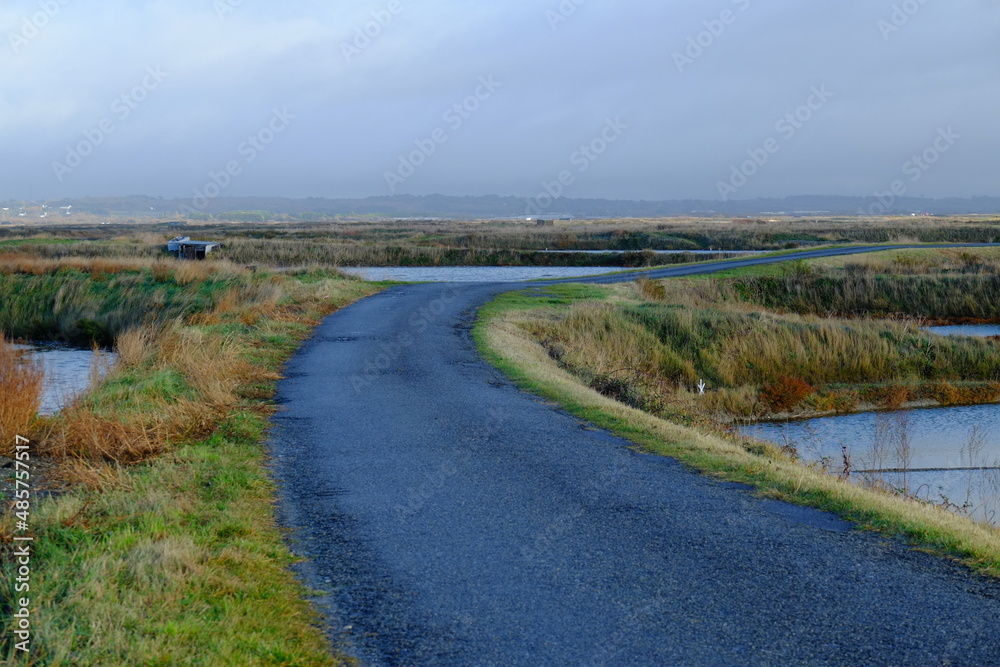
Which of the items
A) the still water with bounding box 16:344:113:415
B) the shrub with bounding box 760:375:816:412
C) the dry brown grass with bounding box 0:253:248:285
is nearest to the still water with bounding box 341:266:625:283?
the dry brown grass with bounding box 0:253:248:285

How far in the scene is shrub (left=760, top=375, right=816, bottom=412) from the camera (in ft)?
74.6

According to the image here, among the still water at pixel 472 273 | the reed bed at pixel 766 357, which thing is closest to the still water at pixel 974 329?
the reed bed at pixel 766 357

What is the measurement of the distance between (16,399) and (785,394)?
1886cm

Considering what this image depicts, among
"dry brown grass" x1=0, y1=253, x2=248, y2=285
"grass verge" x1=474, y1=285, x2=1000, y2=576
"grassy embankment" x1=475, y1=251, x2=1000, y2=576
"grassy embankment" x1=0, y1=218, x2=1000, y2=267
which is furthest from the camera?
"grassy embankment" x1=0, y1=218, x2=1000, y2=267

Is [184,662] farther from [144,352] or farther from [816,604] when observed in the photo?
[144,352]

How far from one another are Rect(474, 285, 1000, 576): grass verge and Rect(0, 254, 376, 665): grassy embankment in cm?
488

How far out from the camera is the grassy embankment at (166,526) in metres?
5.13

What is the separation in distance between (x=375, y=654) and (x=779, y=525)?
13.7 feet

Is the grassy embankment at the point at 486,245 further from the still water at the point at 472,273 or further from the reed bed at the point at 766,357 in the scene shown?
the reed bed at the point at 766,357

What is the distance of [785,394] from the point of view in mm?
23156

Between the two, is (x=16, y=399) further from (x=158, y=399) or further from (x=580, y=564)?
(x=580, y=564)

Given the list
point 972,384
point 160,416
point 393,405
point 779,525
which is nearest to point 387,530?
point 779,525

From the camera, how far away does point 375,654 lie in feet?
17.4

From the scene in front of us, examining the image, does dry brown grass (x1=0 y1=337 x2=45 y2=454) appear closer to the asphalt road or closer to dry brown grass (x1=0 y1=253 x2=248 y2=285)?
the asphalt road
